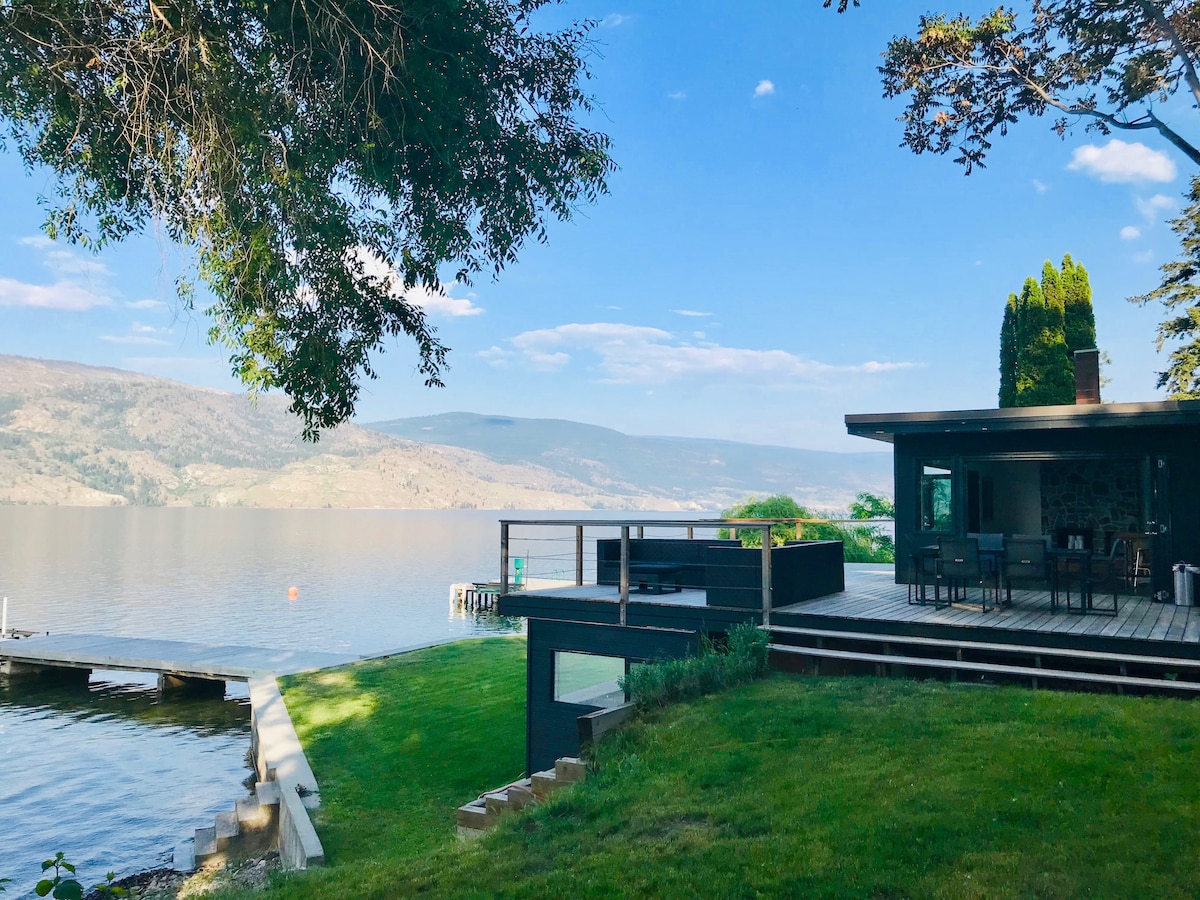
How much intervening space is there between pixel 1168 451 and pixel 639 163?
10571 centimetres

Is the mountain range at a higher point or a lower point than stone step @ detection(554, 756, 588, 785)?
higher

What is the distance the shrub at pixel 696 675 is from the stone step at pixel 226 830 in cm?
587

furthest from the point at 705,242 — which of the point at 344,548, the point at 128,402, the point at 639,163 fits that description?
the point at 128,402

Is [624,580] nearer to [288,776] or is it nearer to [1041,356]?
[288,776]

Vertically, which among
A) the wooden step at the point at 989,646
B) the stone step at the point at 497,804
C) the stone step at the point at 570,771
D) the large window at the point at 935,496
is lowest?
the stone step at the point at 497,804

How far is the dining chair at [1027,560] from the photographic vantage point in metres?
8.74

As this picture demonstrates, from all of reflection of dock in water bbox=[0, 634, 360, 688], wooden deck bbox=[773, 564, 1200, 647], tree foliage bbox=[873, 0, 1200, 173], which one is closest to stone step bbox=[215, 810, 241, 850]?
wooden deck bbox=[773, 564, 1200, 647]

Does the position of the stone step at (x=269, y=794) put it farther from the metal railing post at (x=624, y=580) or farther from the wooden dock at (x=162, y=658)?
the wooden dock at (x=162, y=658)

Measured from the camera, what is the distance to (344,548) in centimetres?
8769

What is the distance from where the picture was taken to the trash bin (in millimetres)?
9414

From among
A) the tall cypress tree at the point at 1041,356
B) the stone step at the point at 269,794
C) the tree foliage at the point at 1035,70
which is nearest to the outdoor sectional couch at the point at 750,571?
the stone step at the point at 269,794

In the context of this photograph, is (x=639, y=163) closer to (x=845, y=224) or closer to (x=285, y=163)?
(x=845, y=224)

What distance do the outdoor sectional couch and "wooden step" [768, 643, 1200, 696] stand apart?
2.27ft

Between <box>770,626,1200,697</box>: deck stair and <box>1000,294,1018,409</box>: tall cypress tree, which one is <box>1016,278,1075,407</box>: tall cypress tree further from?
<box>770,626,1200,697</box>: deck stair
